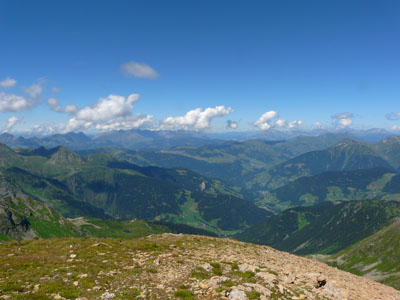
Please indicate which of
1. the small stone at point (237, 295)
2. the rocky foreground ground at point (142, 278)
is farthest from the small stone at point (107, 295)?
the small stone at point (237, 295)

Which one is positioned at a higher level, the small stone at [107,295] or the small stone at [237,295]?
the small stone at [107,295]

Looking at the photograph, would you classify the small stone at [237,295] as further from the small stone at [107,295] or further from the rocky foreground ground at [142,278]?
the small stone at [107,295]

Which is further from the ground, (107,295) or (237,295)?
(107,295)

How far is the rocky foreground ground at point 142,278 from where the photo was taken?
18578 mm

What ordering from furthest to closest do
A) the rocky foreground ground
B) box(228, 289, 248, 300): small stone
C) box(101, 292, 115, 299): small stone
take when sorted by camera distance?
the rocky foreground ground < box(228, 289, 248, 300): small stone < box(101, 292, 115, 299): small stone

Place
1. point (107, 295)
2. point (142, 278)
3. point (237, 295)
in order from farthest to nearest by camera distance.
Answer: point (142, 278) → point (237, 295) → point (107, 295)

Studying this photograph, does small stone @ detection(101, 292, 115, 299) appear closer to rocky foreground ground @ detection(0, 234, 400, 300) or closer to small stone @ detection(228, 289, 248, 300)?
rocky foreground ground @ detection(0, 234, 400, 300)

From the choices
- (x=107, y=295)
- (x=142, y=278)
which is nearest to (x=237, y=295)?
(x=142, y=278)

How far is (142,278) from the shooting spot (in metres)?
21.8

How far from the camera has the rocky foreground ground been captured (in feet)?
61.0

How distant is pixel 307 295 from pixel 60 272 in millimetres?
22247

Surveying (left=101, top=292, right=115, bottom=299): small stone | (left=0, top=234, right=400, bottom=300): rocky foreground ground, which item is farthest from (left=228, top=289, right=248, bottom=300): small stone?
(left=101, top=292, right=115, bottom=299): small stone

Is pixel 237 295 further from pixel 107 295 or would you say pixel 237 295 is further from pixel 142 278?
pixel 107 295

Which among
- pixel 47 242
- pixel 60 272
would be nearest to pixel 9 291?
pixel 60 272
